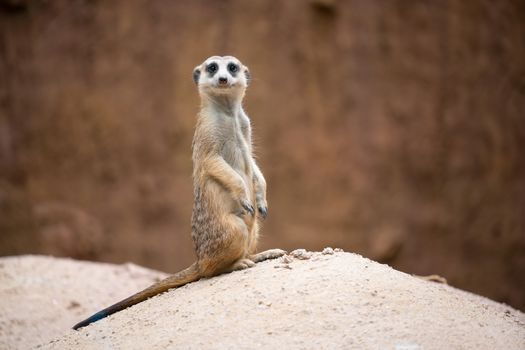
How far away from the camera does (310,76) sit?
900 centimetres

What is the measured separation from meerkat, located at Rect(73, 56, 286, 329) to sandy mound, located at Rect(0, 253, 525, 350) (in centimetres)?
12

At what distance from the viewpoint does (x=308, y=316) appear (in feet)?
11.0

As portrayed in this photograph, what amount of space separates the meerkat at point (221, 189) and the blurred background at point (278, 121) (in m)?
4.35

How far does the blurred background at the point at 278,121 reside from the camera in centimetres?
887

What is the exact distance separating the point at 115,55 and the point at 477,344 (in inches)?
265

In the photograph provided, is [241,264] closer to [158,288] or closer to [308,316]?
[158,288]

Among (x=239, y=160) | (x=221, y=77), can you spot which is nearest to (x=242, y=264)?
(x=239, y=160)

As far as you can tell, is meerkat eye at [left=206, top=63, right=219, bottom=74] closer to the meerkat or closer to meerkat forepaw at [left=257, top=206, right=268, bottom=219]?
the meerkat

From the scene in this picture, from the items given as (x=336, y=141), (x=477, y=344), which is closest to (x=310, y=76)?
(x=336, y=141)

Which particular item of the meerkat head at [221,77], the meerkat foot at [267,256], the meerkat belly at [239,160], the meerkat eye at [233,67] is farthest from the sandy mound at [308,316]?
the meerkat eye at [233,67]

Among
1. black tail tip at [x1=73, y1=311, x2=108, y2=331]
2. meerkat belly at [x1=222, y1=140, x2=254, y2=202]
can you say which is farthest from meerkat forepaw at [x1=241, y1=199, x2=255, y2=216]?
black tail tip at [x1=73, y1=311, x2=108, y2=331]

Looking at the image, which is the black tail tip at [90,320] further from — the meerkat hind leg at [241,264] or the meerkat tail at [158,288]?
the meerkat hind leg at [241,264]

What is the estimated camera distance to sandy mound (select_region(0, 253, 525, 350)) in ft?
10.4

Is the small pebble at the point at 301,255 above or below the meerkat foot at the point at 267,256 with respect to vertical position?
above
